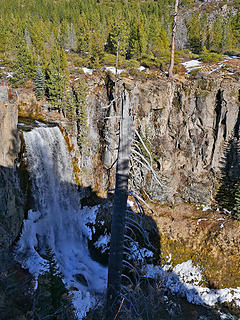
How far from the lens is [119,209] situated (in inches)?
172

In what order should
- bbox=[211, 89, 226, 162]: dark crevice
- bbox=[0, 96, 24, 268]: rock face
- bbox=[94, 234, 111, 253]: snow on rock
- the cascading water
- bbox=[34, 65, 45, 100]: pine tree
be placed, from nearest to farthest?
bbox=[0, 96, 24, 268]: rock face, the cascading water, bbox=[94, 234, 111, 253]: snow on rock, bbox=[211, 89, 226, 162]: dark crevice, bbox=[34, 65, 45, 100]: pine tree

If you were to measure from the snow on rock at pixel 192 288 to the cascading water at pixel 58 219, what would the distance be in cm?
502

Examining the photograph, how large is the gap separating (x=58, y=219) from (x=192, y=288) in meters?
12.1

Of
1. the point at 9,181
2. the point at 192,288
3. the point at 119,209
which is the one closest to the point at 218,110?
the point at 192,288

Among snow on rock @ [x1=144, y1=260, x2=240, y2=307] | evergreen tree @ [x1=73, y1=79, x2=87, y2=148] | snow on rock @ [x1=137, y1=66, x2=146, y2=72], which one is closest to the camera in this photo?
snow on rock @ [x1=144, y1=260, x2=240, y2=307]

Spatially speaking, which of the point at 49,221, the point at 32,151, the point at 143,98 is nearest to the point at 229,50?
the point at 143,98

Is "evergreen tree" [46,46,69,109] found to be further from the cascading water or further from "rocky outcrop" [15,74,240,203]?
the cascading water

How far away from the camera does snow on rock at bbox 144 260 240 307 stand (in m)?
13.3

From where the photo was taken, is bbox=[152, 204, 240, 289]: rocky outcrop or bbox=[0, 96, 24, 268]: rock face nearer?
bbox=[0, 96, 24, 268]: rock face

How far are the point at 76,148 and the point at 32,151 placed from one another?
5.86m

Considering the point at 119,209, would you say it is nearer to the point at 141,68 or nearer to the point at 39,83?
the point at 39,83

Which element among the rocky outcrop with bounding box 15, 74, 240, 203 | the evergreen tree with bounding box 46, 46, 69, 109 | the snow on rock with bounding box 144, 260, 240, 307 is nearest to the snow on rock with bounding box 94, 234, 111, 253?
the snow on rock with bounding box 144, 260, 240, 307

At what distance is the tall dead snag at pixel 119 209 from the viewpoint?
4.07m

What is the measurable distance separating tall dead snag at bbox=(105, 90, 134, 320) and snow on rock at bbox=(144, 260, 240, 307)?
9.60 meters
